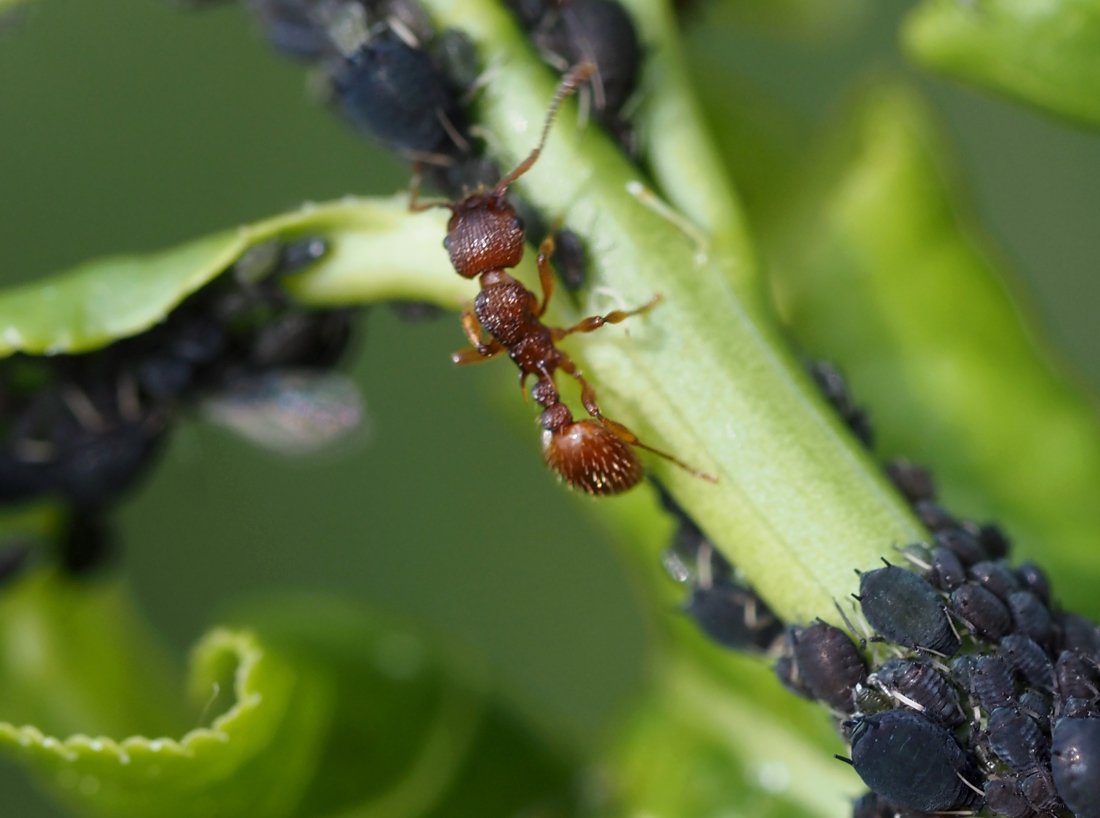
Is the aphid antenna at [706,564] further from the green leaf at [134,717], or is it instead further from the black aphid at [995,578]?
the green leaf at [134,717]

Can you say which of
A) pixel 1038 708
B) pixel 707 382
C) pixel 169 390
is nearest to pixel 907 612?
pixel 1038 708

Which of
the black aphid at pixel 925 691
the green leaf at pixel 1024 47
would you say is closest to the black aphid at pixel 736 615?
the black aphid at pixel 925 691

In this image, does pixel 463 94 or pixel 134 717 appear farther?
pixel 134 717

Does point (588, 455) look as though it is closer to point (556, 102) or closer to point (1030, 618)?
point (556, 102)

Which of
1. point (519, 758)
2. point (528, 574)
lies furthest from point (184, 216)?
point (519, 758)

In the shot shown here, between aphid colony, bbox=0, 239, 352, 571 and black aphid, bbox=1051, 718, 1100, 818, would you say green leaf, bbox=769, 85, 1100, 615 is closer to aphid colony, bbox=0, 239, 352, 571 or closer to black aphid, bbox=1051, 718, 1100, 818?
black aphid, bbox=1051, 718, 1100, 818
